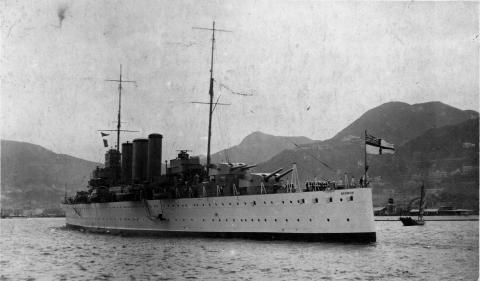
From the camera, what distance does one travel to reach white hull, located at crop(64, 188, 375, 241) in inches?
1009

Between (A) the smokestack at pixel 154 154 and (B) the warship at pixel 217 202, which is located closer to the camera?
(B) the warship at pixel 217 202

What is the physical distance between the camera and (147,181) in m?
40.8

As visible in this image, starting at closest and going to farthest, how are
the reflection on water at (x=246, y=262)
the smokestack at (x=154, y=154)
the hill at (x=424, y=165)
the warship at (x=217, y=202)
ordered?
1. the reflection on water at (x=246, y=262)
2. the warship at (x=217, y=202)
3. the smokestack at (x=154, y=154)
4. the hill at (x=424, y=165)

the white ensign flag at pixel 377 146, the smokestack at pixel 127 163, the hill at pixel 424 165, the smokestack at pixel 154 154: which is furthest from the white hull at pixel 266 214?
the hill at pixel 424 165

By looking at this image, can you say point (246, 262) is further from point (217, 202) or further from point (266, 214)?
point (217, 202)

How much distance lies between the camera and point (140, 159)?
44812mm

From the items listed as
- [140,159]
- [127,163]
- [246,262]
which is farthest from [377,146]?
[127,163]

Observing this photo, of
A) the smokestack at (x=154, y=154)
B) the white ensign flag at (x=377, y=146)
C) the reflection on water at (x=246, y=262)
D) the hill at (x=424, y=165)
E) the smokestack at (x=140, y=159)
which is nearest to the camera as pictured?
the reflection on water at (x=246, y=262)

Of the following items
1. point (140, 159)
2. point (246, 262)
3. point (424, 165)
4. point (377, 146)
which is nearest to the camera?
point (246, 262)

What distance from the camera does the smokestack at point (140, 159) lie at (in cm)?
4441

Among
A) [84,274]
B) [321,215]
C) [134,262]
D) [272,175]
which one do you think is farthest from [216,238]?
[84,274]

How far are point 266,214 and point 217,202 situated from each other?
3.97 meters

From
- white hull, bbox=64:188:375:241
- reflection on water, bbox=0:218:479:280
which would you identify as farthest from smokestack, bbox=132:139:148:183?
reflection on water, bbox=0:218:479:280

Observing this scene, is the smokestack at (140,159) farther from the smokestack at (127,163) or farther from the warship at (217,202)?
the smokestack at (127,163)
